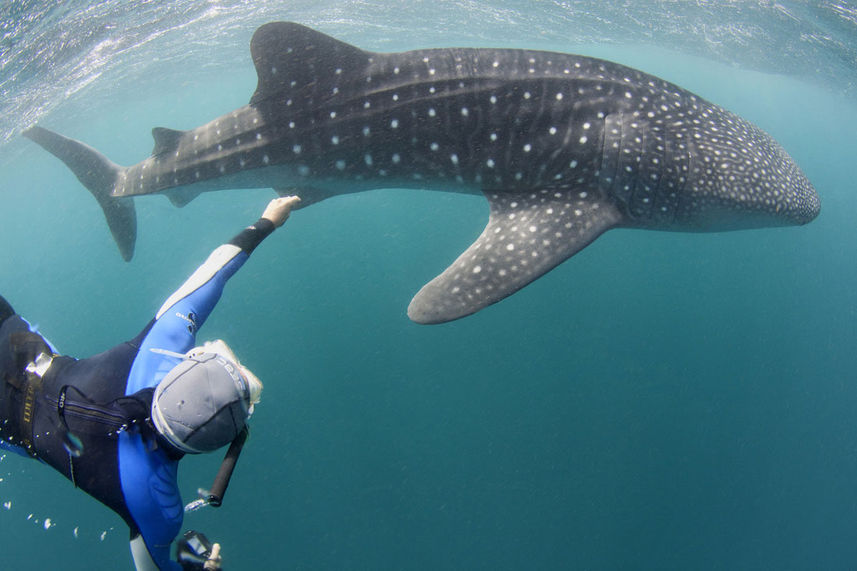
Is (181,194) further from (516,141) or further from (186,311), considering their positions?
(516,141)

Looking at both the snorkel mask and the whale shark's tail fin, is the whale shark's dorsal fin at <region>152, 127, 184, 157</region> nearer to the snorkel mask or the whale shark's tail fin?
the whale shark's tail fin

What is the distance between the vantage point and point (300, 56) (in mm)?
3730

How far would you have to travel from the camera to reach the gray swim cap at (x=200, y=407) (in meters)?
2.11

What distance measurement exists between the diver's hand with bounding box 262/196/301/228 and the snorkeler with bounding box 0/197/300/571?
135 centimetres

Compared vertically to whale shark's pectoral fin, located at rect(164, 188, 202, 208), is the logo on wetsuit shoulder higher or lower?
lower

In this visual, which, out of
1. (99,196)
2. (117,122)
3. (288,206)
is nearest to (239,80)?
(117,122)

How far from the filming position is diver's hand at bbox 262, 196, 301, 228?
3.91 meters

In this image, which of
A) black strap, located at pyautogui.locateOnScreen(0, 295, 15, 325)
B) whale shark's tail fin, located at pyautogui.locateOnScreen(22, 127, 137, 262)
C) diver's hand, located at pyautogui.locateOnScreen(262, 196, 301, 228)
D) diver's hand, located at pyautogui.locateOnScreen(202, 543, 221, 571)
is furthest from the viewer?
whale shark's tail fin, located at pyautogui.locateOnScreen(22, 127, 137, 262)

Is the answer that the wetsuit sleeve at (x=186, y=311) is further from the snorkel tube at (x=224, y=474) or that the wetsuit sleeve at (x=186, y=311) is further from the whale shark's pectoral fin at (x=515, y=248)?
the whale shark's pectoral fin at (x=515, y=248)

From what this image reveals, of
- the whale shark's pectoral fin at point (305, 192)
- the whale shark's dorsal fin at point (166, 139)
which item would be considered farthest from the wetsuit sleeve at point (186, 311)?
the whale shark's dorsal fin at point (166, 139)

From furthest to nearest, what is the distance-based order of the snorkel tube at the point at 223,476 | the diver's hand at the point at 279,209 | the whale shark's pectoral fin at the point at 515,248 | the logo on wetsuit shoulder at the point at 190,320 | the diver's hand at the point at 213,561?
the diver's hand at the point at 279,209 → the whale shark's pectoral fin at the point at 515,248 → the logo on wetsuit shoulder at the point at 190,320 → the diver's hand at the point at 213,561 → the snorkel tube at the point at 223,476

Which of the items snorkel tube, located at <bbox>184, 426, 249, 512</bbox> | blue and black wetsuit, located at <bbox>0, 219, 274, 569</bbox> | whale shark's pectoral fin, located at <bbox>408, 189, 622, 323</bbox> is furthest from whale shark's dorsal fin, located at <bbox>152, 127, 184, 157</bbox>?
snorkel tube, located at <bbox>184, 426, 249, 512</bbox>

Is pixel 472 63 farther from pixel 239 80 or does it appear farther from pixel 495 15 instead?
pixel 239 80

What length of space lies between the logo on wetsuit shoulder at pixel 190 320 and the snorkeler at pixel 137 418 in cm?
10
